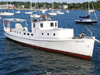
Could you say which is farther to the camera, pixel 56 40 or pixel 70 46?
pixel 56 40

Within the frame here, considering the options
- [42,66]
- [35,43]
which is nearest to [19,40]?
[35,43]

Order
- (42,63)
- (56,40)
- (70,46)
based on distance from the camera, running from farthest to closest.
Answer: (56,40), (70,46), (42,63)

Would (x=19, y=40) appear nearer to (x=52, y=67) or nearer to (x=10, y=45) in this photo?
(x=10, y=45)

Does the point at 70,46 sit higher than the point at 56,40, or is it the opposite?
the point at 56,40

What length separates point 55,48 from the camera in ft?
78.8

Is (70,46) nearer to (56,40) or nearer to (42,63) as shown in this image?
(56,40)

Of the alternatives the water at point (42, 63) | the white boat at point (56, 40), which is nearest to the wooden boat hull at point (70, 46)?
the white boat at point (56, 40)

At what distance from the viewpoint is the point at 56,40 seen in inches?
912

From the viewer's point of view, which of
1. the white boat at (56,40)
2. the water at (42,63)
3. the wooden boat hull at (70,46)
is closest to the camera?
the water at (42,63)

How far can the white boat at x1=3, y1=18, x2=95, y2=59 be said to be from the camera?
850 inches

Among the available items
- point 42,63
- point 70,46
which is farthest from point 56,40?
point 42,63

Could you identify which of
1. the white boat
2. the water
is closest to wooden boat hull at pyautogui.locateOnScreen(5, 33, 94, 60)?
the white boat

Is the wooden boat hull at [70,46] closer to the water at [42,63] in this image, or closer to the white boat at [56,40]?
the white boat at [56,40]

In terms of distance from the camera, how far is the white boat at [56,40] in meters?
21.6
